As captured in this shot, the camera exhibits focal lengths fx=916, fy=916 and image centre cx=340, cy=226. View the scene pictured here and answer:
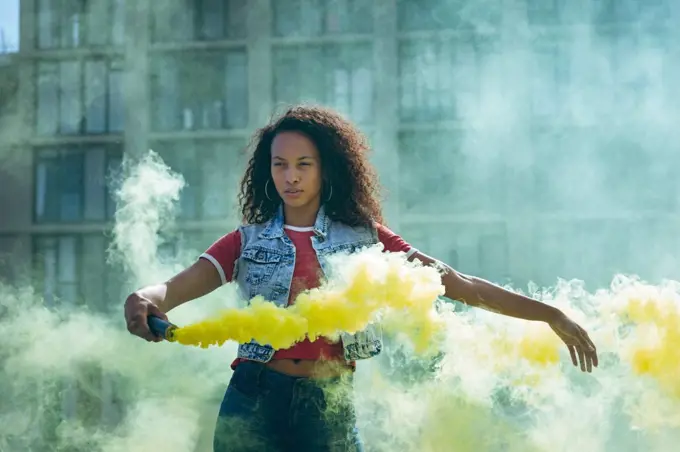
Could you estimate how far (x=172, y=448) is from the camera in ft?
19.4

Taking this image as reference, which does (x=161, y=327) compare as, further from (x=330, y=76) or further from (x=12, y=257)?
(x=12, y=257)

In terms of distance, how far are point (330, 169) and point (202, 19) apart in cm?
1007

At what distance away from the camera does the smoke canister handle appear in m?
1.92

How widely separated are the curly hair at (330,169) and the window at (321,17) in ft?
29.6

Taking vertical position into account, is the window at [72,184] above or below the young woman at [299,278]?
above

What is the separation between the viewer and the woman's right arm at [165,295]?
6.39ft

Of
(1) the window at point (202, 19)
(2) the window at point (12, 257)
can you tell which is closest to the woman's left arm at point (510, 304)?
(1) the window at point (202, 19)

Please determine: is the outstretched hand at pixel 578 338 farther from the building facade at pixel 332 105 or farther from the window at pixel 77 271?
the window at pixel 77 271

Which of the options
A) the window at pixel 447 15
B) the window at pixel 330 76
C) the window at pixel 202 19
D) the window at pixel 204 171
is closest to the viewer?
the window at pixel 447 15

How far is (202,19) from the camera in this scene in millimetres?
11875

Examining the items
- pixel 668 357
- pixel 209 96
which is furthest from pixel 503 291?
pixel 209 96

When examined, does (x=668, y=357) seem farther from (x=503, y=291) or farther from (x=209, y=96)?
(x=209, y=96)

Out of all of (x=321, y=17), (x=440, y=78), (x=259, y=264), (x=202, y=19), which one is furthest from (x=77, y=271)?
(x=259, y=264)

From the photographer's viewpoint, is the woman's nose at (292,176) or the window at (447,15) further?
the window at (447,15)
